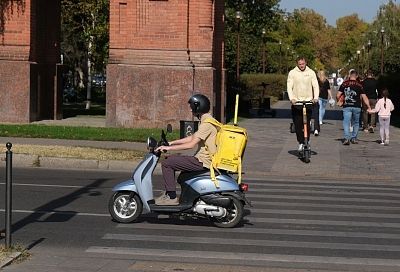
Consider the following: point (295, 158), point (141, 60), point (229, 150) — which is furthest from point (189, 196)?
point (141, 60)

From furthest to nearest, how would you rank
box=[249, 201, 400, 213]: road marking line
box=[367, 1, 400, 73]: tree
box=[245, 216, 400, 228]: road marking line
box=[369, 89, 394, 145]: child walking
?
box=[367, 1, 400, 73]: tree, box=[369, 89, 394, 145]: child walking, box=[249, 201, 400, 213]: road marking line, box=[245, 216, 400, 228]: road marking line

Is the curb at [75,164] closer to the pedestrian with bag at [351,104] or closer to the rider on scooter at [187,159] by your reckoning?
the pedestrian with bag at [351,104]

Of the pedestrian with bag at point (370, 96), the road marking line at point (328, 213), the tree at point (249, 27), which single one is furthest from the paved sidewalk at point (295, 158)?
the tree at point (249, 27)

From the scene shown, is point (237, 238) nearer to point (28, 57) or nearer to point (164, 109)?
point (164, 109)

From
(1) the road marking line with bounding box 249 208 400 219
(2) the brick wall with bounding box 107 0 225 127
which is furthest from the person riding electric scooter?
(2) the brick wall with bounding box 107 0 225 127

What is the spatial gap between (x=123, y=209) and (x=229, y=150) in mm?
1562

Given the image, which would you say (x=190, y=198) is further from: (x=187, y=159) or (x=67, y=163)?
(x=67, y=163)

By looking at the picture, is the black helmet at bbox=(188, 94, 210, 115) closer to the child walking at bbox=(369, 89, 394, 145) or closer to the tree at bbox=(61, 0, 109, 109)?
the child walking at bbox=(369, 89, 394, 145)

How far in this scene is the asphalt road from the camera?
8.53 m

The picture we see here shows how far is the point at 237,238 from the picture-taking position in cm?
994

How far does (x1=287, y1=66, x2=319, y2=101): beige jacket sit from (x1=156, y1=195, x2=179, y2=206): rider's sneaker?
8.34m

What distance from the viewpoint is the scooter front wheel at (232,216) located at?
10.5 metres

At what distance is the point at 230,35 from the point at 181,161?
56.3 metres

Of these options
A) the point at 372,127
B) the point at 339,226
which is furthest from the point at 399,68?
the point at 339,226
